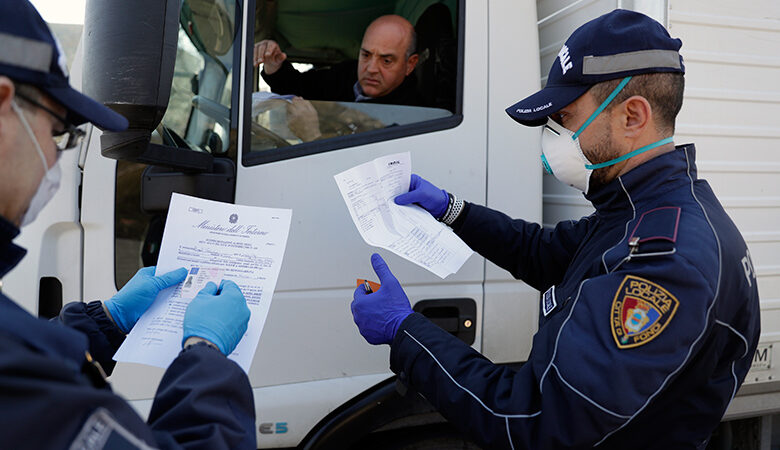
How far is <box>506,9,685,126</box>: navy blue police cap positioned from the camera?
1373mm

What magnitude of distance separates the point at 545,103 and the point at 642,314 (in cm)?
58

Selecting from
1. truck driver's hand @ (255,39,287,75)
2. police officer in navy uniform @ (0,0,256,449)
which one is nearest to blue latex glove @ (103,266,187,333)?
police officer in navy uniform @ (0,0,256,449)

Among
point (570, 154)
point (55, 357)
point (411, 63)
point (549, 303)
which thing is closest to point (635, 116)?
point (570, 154)

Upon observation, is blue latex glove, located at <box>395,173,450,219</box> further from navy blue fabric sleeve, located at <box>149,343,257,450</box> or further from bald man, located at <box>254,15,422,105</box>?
navy blue fabric sleeve, located at <box>149,343,257,450</box>

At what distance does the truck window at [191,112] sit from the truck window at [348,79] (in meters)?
0.08

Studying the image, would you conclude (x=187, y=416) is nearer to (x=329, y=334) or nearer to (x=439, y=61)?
(x=329, y=334)

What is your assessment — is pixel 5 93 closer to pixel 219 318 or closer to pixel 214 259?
pixel 219 318

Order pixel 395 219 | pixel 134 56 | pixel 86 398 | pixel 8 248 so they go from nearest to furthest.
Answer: pixel 86 398, pixel 8 248, pixel 134 56, pixel 395 219

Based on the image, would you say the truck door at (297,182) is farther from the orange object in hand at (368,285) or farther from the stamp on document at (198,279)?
the stamp on document at (198,279)

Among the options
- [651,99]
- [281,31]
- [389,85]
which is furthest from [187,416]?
[281,31]

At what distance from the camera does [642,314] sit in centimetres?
116

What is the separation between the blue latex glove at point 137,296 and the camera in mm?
1404

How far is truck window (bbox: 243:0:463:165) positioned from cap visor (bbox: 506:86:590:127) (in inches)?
15.0

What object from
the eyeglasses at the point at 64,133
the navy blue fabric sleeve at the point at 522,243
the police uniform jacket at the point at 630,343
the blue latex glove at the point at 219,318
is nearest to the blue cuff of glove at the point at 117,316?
the blue latex glove at the point at 219,318
